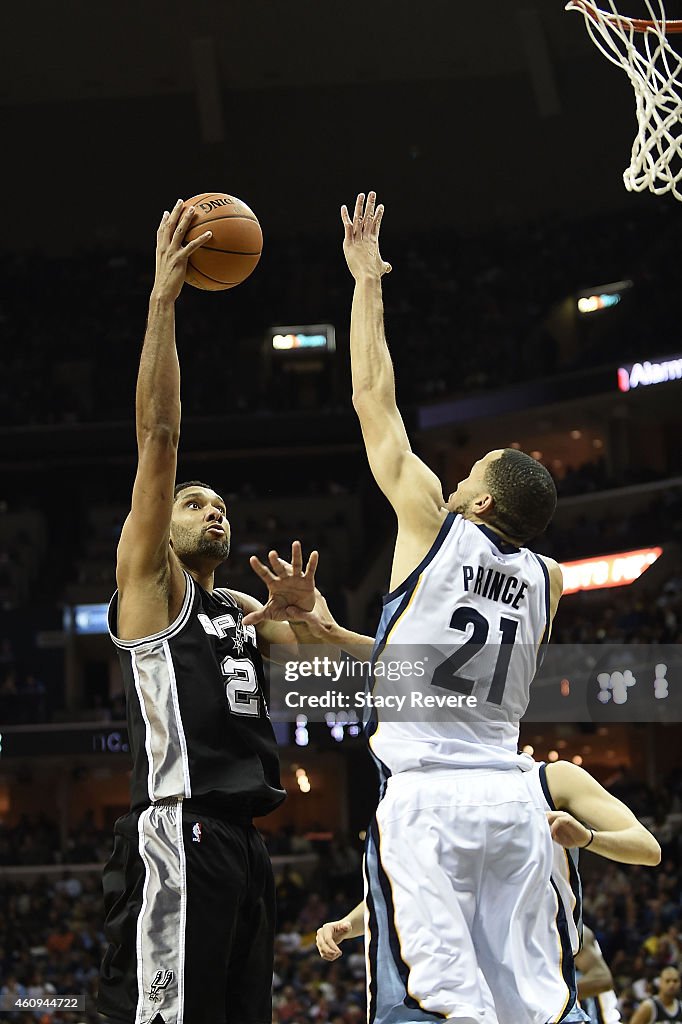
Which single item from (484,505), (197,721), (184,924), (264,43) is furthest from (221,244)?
(264,43)

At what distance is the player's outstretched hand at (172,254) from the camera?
150 inches

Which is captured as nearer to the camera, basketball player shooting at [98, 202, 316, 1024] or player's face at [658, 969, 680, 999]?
basketball player shooting at [98, 202, 316, 1024]

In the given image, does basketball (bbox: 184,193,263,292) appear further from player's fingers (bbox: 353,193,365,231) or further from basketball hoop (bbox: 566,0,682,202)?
basketball hoop (bbox: 566,0,682,202)

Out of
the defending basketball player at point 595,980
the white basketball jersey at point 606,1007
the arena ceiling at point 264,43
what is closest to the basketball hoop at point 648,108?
the defending basketball player at point 595,980

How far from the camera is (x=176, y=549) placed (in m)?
4.13

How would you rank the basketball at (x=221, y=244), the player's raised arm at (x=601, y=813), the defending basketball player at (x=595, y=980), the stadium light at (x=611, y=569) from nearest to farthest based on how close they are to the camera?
the player's raised arm at (x=601, y=813), the basketball at (x=221, y=244), the defending basketball player at (x=595, y=980), the stadium light at (x=611, y=569)

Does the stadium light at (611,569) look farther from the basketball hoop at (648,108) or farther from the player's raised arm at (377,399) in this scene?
the player's raised arm at (377,399)

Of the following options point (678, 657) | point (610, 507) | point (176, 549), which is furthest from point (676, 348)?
point (176, 549)

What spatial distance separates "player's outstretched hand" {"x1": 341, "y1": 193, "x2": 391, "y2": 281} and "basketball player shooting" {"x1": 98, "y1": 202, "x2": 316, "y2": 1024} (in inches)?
19.9

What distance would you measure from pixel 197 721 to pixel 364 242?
5.21ft

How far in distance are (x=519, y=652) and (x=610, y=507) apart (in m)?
17.3

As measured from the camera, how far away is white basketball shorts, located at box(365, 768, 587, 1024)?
310cm

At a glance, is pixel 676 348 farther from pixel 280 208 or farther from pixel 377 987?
pixel 377 987

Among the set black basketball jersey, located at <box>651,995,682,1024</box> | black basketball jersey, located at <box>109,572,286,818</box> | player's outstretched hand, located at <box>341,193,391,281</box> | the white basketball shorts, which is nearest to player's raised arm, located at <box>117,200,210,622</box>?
black basketball jersey, located at <box>109,572,286,818</box>
